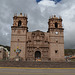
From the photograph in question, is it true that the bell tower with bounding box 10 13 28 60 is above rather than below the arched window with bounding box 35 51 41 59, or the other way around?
above

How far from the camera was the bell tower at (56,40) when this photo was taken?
2997cm

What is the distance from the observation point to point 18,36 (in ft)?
100

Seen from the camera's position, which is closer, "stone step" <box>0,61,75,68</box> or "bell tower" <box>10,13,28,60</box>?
"stone step" <box>0,61,75,68</box>

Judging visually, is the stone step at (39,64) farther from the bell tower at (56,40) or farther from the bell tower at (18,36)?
the bell tower at (56,40)

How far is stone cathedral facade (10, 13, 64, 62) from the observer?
29766mm

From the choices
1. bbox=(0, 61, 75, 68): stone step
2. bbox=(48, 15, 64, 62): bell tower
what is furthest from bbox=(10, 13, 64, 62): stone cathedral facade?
bbox=(0, 61, 75, 68): stone step

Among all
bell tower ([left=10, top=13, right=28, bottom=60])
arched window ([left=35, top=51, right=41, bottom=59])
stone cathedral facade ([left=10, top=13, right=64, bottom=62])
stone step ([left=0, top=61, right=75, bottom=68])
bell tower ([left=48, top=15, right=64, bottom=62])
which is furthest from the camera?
arched window ([left=35, top=51, right=41, bottom=59])

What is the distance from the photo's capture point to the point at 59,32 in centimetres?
3152

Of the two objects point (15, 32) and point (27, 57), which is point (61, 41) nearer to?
point (27, 57)

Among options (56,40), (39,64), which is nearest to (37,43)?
(56,40)

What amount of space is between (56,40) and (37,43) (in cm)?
564

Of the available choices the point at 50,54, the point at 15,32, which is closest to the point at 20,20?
the point at 15,32

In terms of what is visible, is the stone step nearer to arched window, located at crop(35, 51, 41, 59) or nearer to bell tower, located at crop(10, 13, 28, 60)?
bell tower, located at crop(10, 13, 28, 60)

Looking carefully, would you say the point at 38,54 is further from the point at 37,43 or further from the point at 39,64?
the point at 39,64
